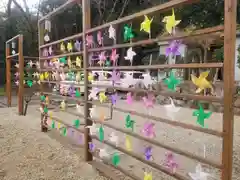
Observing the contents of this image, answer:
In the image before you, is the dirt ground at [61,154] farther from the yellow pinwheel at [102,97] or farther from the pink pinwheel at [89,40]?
the pink pinwheel at [89,40]

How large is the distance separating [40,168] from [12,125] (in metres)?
2.28

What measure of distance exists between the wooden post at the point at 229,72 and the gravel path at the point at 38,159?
1.40 m

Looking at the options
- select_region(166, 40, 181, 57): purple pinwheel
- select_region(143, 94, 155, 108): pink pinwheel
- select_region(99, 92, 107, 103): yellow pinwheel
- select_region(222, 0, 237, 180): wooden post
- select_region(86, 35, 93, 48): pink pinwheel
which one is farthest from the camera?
select_region(86, 35, 93, 48): pink pinwheel

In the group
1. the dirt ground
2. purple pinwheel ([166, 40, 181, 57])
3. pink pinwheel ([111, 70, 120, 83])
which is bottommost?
the dirt ground

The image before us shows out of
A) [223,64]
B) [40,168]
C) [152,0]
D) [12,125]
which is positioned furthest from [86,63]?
[152,0]

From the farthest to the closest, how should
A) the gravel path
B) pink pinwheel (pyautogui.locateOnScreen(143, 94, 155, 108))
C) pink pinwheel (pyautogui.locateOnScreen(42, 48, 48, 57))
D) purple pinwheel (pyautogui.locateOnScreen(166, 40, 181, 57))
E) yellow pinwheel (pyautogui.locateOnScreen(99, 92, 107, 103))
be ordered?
pink pinwheel (pyautogui.locateOnScreen(42, 48, 48, 57)), yellow pinwheel (pyautogui.locateOnScreen(99, 92, 107, 103)), the gravel path, pink pinwheel (pyautogui.locateOnScreen(143, 94, 155, 108)), purple pinwheel (pyautogui.locateOnScreen(166, 40, 181, 57))

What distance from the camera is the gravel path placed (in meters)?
2.52

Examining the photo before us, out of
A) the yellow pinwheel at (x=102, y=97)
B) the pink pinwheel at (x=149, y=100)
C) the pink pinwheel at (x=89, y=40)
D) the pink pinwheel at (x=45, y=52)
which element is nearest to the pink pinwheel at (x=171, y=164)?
the pink pinwheel at (x=149, y=100)

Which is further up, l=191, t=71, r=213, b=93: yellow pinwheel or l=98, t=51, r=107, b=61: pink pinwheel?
l=98, t=51, r=107, b=61: pink pinwheel

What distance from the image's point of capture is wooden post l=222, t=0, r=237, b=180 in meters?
1.35

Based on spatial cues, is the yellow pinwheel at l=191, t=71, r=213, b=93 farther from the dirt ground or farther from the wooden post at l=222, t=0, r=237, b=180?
the dirt ground

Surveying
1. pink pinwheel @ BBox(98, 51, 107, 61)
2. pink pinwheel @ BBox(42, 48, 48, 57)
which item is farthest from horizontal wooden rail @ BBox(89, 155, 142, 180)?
pink pinwheel @ BBox(42, 48, 48, 57)

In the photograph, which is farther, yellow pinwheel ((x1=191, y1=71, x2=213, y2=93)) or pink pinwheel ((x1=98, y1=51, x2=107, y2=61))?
pink pinwheel ((x1=98, y1=51, x2=107, y2=61))

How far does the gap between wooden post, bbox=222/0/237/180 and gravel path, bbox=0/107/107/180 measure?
1398 mm
